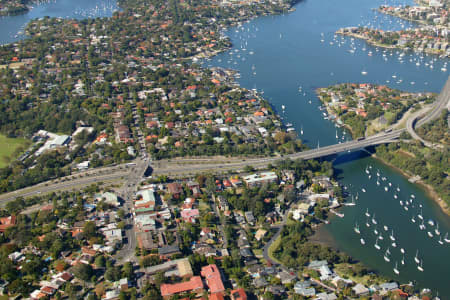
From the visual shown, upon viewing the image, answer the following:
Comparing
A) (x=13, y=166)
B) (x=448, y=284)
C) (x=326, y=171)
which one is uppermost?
(x=13, y=166)

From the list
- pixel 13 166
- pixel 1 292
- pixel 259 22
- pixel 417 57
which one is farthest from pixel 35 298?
pixel 259 22

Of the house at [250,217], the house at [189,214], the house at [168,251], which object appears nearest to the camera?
the house at [168,251]

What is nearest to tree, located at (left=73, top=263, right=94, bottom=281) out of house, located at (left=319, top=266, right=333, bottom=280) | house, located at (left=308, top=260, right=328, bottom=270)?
house, located at (left=308, top=260, right=328, bottom=270)

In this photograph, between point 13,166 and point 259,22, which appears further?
point 259,22

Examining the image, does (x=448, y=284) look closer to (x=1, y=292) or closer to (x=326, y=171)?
(x=326, y=171)

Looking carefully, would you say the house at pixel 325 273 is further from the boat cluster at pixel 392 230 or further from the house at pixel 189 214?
the house at pixel 189 214

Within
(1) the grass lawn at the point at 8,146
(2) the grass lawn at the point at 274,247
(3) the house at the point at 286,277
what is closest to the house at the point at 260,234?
(2) the grass lawn at the point at 274,247
